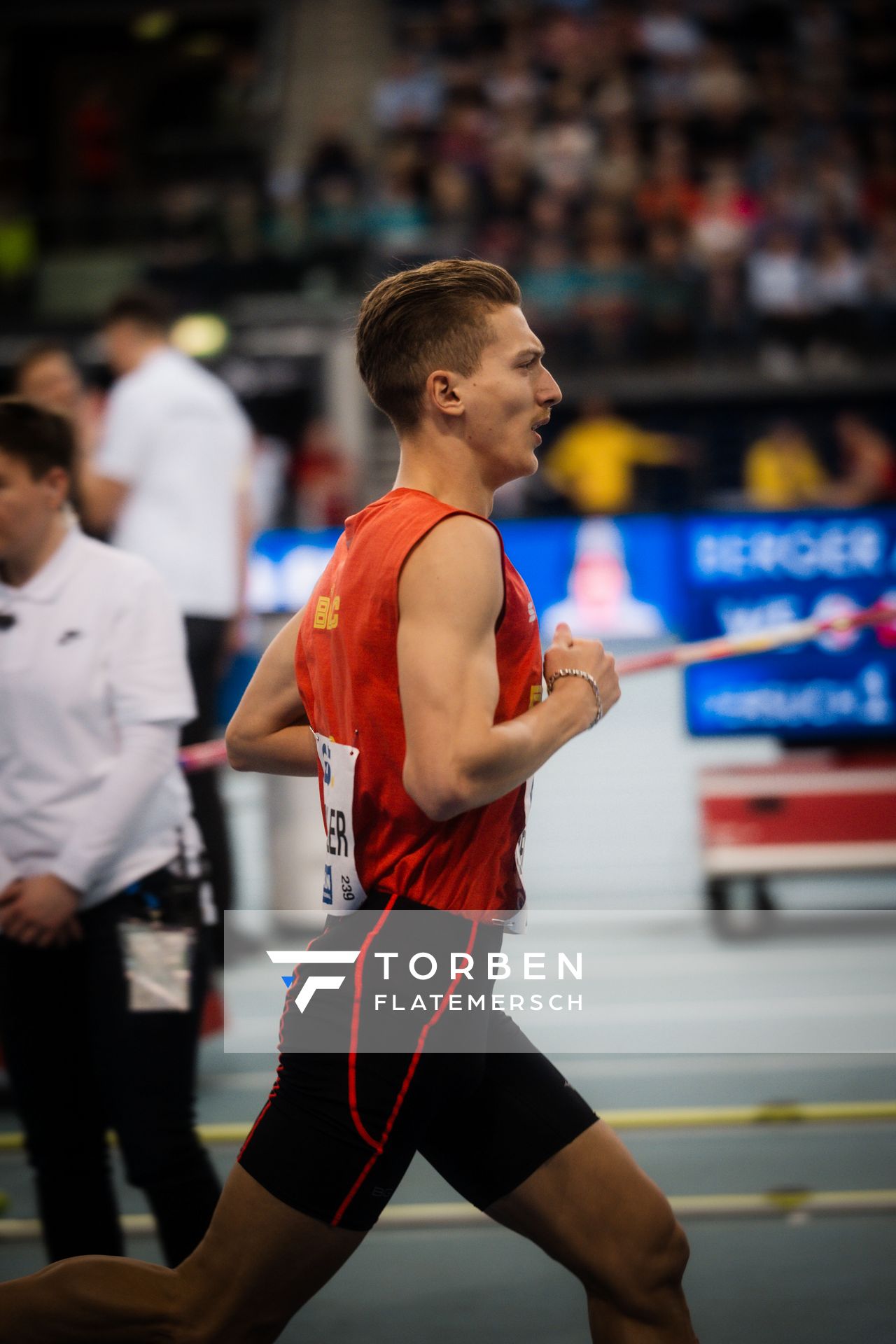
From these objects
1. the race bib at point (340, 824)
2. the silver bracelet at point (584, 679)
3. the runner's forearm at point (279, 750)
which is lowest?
the race bib at point (340, 824)

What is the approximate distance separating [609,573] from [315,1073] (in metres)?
5.15

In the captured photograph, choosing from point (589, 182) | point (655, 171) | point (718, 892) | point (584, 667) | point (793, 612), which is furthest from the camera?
point (655, 171)

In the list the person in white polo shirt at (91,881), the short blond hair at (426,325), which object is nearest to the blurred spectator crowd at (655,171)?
the person in white polo shirt at (91,881)

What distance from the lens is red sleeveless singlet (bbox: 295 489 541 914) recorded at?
2.04m

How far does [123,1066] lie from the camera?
2.69 metres

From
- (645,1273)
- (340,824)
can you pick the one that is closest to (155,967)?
(340,824)

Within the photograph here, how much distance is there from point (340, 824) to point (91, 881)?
0.79 metres

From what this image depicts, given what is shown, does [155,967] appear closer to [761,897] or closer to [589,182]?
[761,897]

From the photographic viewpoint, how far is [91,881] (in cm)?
273

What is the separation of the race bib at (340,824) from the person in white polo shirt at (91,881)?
70cm

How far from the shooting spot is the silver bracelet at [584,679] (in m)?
2.10

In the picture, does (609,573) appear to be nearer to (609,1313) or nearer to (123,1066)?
(123,1066)

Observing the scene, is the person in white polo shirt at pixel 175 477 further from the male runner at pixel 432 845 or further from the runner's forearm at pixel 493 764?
the runner's forearm at pixel 493 764

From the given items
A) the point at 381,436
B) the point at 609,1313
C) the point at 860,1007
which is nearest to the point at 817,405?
the point at 381,436
